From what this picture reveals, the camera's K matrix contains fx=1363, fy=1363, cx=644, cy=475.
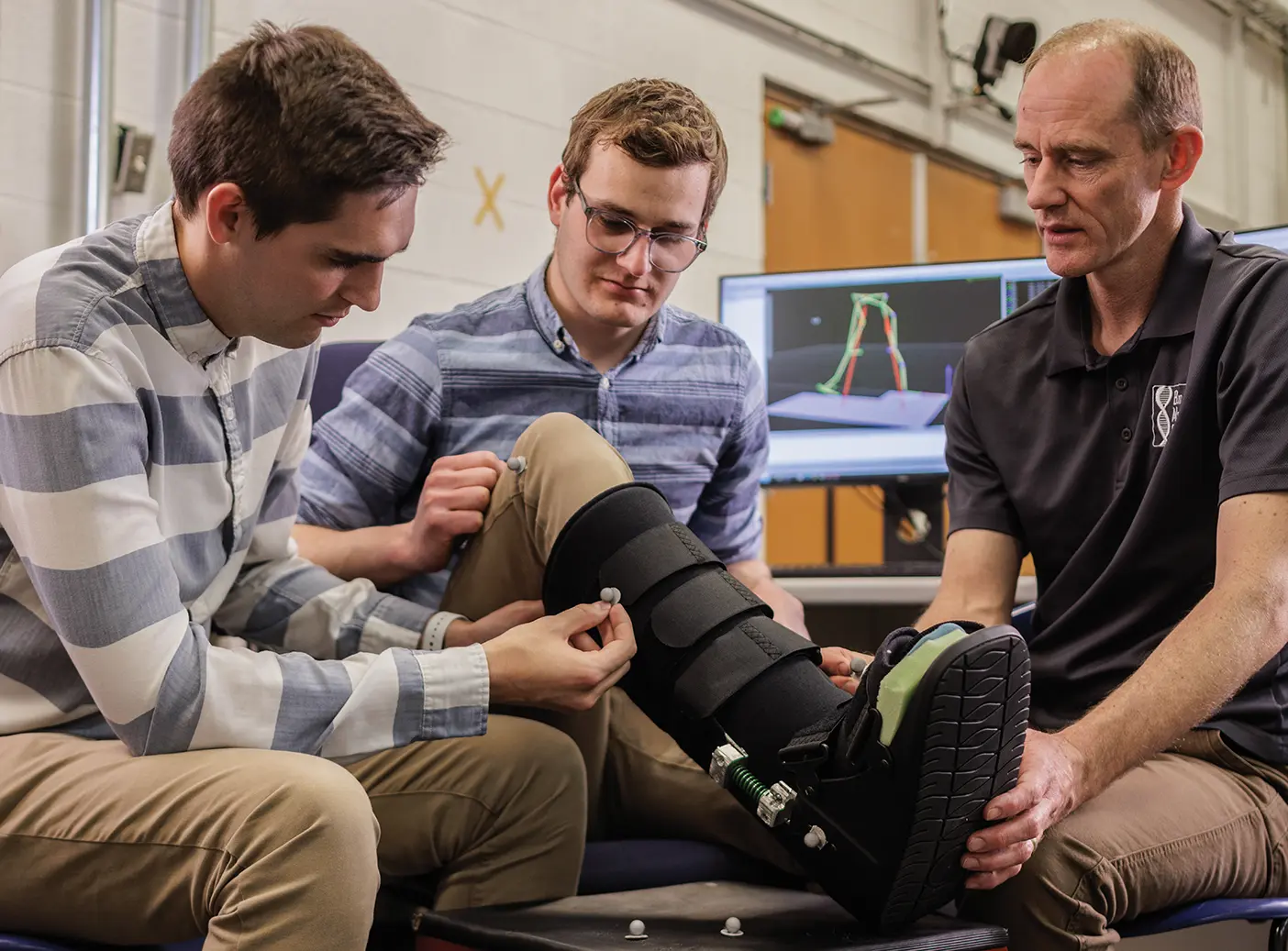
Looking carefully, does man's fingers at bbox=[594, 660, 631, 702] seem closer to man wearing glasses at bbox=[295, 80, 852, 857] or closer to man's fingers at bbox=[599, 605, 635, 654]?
man's fingers at bbox=[599, 605, 635, 654]

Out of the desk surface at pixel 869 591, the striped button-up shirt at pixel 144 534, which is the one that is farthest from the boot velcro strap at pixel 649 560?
the desk surface at pixel 869 591

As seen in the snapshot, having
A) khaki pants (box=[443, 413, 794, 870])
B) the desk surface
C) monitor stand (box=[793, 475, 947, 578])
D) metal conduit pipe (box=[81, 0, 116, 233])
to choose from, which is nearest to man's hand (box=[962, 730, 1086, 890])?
khaki pants (box=[443, 413, 794, 870])

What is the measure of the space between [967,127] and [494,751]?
4.95 meters

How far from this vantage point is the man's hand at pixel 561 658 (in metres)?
1.16

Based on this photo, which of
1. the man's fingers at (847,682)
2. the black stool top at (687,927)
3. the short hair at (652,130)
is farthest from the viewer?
the short hair at (652,130)

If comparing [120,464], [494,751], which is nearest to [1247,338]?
[494,751]

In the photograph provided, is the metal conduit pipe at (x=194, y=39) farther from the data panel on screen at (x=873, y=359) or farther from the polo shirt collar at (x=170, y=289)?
the polo shirt collar at (x=170, y=289)

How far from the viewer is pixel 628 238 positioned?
1611 mm

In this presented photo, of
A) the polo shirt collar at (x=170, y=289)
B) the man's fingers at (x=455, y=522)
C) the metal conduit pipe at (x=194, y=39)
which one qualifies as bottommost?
the man's fingers at (x=455, y=522)

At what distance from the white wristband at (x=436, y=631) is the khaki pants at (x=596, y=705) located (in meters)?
0.05

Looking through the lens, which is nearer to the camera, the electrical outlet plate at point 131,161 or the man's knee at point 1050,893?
the man's knee at point 1050,893

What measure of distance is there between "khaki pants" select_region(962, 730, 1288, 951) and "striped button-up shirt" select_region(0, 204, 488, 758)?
0.51 meters

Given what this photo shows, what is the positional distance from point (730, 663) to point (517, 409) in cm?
61

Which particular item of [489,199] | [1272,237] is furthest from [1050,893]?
[489,199]
